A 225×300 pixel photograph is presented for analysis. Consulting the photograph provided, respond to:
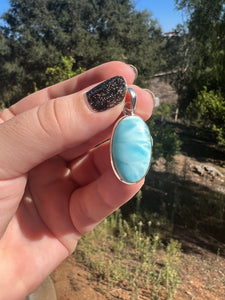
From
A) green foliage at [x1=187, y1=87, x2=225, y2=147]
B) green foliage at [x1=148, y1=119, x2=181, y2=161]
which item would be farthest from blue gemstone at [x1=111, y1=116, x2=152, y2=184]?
green foliage at [x1=187, y1=87, x2=225, y2=147]

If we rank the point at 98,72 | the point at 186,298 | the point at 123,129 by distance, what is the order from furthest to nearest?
the point at 186,298
the point at 98,72
the point at 123,129

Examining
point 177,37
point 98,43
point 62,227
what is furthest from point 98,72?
point 177,37

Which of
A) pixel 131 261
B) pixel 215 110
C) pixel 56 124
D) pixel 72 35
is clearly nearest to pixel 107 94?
pixel 56 124

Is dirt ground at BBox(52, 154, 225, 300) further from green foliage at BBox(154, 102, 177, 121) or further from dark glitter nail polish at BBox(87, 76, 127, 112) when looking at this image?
green foliage at BBox(154, 102, 177, 121)

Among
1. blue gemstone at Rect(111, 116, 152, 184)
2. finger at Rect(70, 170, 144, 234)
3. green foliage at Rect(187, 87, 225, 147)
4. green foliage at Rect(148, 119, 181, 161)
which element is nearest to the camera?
blue gemstone at Rect(111, 116, 152, 184)

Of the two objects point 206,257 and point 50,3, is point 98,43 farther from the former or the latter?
point 206,257

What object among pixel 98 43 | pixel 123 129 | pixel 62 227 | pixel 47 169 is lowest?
pixel 98 43

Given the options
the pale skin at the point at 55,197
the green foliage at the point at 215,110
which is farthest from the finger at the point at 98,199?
the green foliage at the point at 215,110
